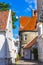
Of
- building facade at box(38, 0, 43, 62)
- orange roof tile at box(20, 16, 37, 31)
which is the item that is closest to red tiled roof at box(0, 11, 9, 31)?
building facade at box(38, 0, 43, 62)

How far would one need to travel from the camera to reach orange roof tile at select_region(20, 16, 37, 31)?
7012cm

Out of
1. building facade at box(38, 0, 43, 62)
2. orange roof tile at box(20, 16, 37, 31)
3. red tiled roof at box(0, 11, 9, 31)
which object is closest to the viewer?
red tiled roof at box(0, 11, 9, 31)

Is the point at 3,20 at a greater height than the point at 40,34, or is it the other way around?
the point at 3,20

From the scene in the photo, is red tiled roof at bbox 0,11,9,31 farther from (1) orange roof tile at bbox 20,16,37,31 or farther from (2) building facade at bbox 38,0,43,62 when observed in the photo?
(1) orange roof tile at bbox 20,16,37,31

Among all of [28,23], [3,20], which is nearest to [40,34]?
[3,20]

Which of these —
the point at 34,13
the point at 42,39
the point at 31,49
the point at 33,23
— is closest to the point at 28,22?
the point at 33,23

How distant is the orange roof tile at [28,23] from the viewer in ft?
230

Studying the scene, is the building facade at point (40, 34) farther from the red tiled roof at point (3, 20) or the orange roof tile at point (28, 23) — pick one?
the orange roof tile at point (28, 23)

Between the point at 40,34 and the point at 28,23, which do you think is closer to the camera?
the point at 40,34

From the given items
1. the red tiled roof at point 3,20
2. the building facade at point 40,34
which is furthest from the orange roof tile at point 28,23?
the red tiled roof at point 3,20

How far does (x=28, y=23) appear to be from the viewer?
71812 millimetres

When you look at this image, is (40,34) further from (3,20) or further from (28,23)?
(28,23)

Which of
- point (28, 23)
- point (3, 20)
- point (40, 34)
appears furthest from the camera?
point (28, 23)

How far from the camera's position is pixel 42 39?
4666 centimetres
